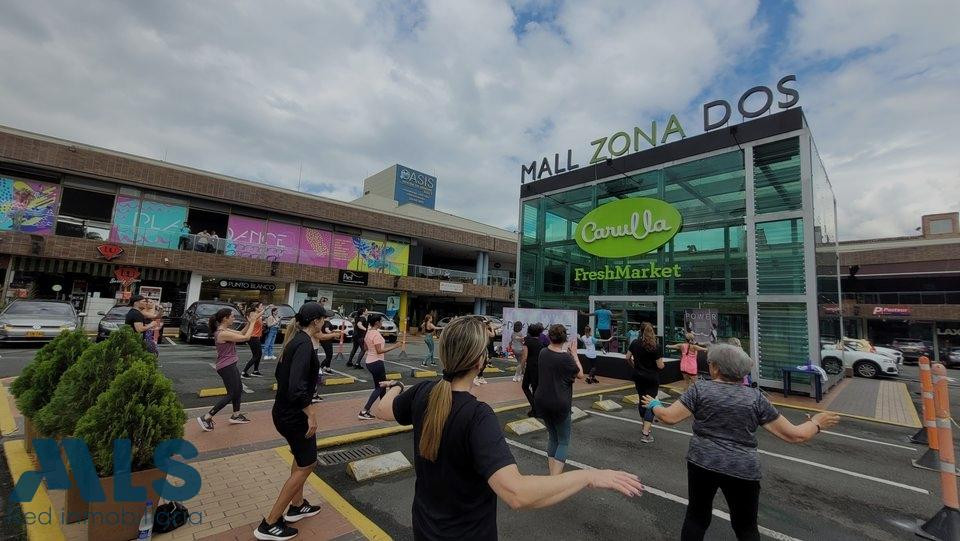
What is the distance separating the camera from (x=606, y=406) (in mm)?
8492

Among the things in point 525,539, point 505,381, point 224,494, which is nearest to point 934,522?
point 525,539

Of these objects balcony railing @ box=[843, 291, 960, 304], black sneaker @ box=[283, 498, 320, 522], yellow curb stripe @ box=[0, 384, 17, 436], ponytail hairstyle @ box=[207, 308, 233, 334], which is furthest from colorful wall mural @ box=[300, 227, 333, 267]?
balcony railing @ box=[843, 291, 960, 304]

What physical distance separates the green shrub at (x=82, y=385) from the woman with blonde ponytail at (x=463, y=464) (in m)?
3.43

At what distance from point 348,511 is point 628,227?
15011 millimetres

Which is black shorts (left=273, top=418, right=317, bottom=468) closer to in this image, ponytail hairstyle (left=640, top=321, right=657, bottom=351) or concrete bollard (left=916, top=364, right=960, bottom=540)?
ponytail hairstyle (left=640, top=321, right=657, bottom=351)

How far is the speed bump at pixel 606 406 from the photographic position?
27.6 feet

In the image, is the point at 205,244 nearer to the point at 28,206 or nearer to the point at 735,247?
the point at 28,206

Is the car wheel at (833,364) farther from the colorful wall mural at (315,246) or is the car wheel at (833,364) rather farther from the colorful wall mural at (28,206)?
the colorful wall mural at (28,206)

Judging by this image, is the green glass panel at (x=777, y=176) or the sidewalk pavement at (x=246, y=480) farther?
the green glass panel at (x=777, y=176)

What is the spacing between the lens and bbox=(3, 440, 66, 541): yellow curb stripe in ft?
9.98

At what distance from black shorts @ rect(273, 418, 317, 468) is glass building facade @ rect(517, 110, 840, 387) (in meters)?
13.5

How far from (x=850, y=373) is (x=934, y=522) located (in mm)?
17936

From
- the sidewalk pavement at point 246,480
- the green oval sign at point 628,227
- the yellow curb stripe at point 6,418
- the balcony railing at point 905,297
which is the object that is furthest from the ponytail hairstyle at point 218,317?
the balcony railing at point 905,297

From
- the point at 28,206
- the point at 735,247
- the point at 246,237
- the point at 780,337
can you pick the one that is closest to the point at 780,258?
the point at 735,247
